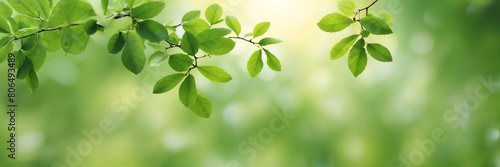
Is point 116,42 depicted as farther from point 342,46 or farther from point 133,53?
point 342,46

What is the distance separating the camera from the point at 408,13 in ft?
7.63

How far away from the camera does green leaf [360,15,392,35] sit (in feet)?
1.53

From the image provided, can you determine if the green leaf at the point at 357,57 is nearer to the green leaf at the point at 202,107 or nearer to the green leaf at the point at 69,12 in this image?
the green leaf at the point at 202,107

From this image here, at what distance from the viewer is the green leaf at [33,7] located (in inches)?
19.2

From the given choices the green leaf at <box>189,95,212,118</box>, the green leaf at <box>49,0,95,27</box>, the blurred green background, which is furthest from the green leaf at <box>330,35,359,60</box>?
the blurred green background

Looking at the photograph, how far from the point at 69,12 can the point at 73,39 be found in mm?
26

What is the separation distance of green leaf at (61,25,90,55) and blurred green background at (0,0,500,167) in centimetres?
171

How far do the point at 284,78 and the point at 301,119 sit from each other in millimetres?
210

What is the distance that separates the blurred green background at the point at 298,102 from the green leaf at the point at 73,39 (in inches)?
67.3

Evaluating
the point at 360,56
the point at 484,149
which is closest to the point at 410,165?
the point at 484,149

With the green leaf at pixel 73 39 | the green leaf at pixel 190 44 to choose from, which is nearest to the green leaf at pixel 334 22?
the green leaf at pixel 190 44

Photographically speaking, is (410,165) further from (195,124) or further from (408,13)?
(195,124)

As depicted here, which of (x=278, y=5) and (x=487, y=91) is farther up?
(x=278, y=5)

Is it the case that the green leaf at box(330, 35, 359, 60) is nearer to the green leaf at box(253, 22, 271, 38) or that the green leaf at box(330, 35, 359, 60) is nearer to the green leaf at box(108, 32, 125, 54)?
the green leaf at box(253, 22, 271, 38)
